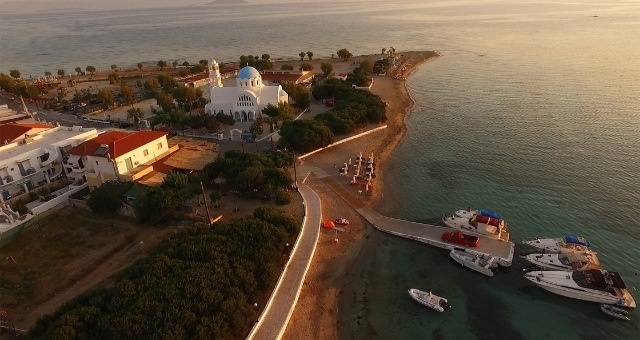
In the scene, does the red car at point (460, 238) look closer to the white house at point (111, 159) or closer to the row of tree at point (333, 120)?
the row of tree at point (333, 120)

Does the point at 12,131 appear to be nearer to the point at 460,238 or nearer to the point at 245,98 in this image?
the point at 245,98

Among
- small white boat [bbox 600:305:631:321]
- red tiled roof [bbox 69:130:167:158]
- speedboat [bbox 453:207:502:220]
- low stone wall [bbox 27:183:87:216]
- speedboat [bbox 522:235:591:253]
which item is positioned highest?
red tiled roof [bbox 69:130:167:158]

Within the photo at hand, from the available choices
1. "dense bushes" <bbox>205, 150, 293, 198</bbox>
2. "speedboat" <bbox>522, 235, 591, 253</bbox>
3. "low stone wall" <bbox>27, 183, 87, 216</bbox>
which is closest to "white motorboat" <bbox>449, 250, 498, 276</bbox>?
"speedboat" <bbox>522, 235, 591, 253</bbox>

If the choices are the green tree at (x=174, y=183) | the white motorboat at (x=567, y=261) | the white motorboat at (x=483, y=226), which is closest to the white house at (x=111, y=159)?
the green tree at (x=174, y=183)

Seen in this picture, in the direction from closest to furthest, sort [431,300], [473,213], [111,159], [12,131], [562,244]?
[431,300] → [562,244] → [473,213] → [111,159] → [12,131]

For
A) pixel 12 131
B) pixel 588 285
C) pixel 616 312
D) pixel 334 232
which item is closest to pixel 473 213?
pixel 588 285

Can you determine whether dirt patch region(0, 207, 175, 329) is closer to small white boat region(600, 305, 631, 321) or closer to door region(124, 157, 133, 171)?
door region(124, 157, 133, 171)
